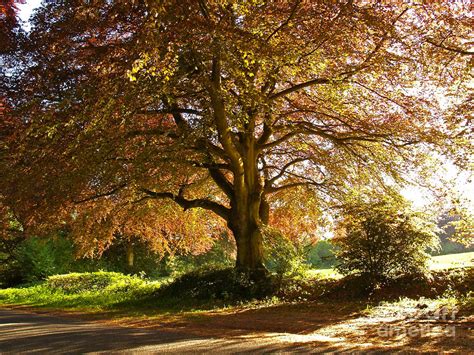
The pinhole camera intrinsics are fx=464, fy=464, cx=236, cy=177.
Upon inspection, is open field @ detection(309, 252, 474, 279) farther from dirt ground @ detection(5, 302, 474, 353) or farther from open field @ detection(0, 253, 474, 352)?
dirt ground @ detection(5, 302, 474, 353)

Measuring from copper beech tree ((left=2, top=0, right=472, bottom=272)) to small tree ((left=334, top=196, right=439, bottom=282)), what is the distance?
172 centimetres

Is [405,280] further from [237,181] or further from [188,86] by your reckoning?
[188,86]

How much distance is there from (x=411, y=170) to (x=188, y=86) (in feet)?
21.8

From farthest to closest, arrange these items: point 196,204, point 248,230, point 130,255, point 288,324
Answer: point 130,255, point 196,204, point 248,230, point 288,324

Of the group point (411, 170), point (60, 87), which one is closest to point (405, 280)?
point (411, 170)

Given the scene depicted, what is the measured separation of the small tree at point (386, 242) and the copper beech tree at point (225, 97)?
172 cm

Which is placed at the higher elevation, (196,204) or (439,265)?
(196,204)

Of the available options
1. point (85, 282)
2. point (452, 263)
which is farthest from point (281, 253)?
point (85, 282)

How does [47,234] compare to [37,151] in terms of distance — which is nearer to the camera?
[37,151]

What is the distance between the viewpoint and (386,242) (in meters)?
11.1

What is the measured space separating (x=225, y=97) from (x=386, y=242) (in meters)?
5.17

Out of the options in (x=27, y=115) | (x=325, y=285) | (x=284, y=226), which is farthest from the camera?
(x=284, y=226)

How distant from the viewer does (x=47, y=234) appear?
48.1ft

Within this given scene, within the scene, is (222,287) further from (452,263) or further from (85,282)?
(85,282)
